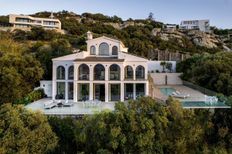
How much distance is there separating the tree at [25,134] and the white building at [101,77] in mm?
9182

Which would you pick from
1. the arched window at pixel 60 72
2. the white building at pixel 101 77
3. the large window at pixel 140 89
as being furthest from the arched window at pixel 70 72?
the large window at pixel 140 89

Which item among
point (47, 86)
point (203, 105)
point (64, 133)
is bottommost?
point (64, 133)

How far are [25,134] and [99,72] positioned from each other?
1190 centimetres

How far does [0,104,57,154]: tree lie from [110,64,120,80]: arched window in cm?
1059

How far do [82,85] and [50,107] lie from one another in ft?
20.1

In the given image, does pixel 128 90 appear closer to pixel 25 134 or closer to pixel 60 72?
pixel 60 72

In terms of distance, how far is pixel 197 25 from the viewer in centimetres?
10550

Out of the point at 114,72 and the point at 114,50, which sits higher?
the point at 114,50

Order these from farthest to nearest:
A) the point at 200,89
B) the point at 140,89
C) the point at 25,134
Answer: the point at 200,89, the point at 140,89, the point at 25,134

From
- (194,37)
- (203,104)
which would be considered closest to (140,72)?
(203,104)

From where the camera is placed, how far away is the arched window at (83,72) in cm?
2885

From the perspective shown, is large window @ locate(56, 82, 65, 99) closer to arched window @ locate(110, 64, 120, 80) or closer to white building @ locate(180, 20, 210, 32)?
arched window @ locate(110, 64, 120, 80)

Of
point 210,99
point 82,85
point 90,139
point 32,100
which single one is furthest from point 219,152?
point 32,100

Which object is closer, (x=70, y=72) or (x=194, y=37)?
(x=70, y=72)
